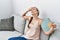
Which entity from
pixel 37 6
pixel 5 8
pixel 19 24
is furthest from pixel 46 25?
pixel 5 8

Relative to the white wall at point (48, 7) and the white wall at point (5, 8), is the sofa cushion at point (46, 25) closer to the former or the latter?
the white wall at point (48, 7)

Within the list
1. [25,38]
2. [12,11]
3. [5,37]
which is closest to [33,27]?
[25,38]

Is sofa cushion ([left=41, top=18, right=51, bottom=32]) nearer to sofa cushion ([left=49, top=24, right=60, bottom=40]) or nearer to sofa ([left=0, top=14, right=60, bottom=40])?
sofa cushion ([left=49, top=24, right=60, bottom=40])

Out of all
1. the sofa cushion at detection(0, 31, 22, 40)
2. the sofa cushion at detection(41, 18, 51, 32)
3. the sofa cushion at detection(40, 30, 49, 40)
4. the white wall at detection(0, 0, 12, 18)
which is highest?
the white wall at detection(0, 0, 12, 18)

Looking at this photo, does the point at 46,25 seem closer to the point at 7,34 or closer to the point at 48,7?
the point at 48,7

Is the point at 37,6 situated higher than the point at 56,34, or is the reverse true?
the point at 37,6

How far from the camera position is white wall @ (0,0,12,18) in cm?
333

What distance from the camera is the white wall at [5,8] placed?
3.33 m

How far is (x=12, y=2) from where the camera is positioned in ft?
11.0

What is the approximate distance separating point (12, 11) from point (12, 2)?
0.24m

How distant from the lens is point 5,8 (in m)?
3.38

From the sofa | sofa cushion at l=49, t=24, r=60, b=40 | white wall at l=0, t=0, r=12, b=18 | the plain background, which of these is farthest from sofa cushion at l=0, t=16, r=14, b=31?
sofa cushion at l=49, t=24, r=60, b=40

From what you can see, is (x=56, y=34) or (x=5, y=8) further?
(x=5, y=8)

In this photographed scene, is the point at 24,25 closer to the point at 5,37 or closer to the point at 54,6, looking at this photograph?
the point at 5,37
